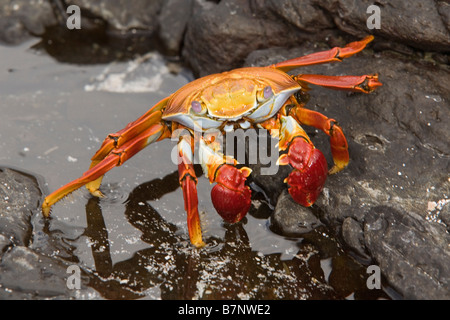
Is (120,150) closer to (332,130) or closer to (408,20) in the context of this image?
(332,130)

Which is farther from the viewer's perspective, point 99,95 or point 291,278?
point 99,95

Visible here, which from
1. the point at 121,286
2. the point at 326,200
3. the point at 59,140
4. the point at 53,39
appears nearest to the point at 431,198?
the point at 326,200

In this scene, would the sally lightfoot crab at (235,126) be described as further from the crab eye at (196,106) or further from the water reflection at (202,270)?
the water reflection at (202,270)

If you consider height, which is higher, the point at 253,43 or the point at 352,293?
the point at 253,43

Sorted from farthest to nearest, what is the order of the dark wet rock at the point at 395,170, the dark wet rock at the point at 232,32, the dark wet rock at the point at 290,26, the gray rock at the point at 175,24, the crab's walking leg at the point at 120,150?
the gray rock at the point at 175,24
the dark wet rock at the point at 232,32
the dark wet rock at the point at 290,26
the crab's walking leg at the point at 120,150
the dark wet rock at the point at 395,170

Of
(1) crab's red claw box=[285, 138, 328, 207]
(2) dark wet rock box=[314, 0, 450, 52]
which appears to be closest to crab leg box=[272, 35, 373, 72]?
(2) dark wet rock box=[314, 0, 450, 52]

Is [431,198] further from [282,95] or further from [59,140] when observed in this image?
[59,140]

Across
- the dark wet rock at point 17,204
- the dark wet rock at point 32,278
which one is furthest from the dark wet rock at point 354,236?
the dark wet rock at point 17,204
